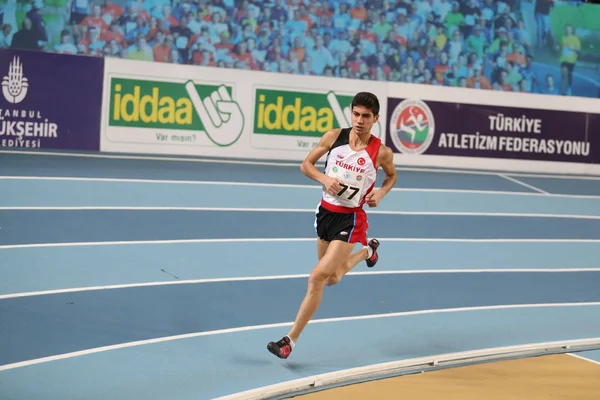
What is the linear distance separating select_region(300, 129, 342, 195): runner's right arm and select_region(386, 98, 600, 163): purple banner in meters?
8.77

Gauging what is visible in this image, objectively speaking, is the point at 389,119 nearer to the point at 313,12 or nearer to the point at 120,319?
the point at 313,12

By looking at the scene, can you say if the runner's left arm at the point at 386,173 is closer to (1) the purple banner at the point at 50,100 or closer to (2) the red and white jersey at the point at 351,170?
(2) the red and white jersey at the point at 351,170

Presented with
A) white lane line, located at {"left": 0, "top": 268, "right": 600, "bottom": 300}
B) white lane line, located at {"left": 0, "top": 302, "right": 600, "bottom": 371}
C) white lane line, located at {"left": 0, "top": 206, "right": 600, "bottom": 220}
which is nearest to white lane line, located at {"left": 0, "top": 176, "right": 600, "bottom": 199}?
white lane line, located at {"left": 0, "top": 206, "right": 600, "bottom": 220}

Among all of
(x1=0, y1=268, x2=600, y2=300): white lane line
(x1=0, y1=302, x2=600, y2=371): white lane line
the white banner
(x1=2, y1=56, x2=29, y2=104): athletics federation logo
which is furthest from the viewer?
the white banner

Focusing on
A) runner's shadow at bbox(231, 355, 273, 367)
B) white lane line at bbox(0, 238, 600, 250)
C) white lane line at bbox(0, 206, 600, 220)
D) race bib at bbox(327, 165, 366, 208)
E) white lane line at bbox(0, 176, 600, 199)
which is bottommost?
runner's shadow at bbox(231, 355, 273, 367)

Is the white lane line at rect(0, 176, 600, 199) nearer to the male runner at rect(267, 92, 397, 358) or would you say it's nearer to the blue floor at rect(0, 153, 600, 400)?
the blue floor at rect(0, 153, 600, 400)

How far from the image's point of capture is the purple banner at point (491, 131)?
1515cm

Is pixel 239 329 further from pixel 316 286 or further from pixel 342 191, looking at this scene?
pixel 342 191

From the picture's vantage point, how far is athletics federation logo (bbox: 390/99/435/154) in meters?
15.1

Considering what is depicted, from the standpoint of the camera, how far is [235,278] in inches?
328

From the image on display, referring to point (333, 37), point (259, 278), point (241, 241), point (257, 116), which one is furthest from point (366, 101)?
point (333, 37)

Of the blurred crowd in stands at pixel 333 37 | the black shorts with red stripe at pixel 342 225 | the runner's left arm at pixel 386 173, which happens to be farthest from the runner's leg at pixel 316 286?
the blurred crowd in stands at pixel 333 37

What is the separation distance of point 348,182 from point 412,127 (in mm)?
9114

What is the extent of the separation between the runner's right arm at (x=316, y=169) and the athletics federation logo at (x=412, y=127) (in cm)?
874
